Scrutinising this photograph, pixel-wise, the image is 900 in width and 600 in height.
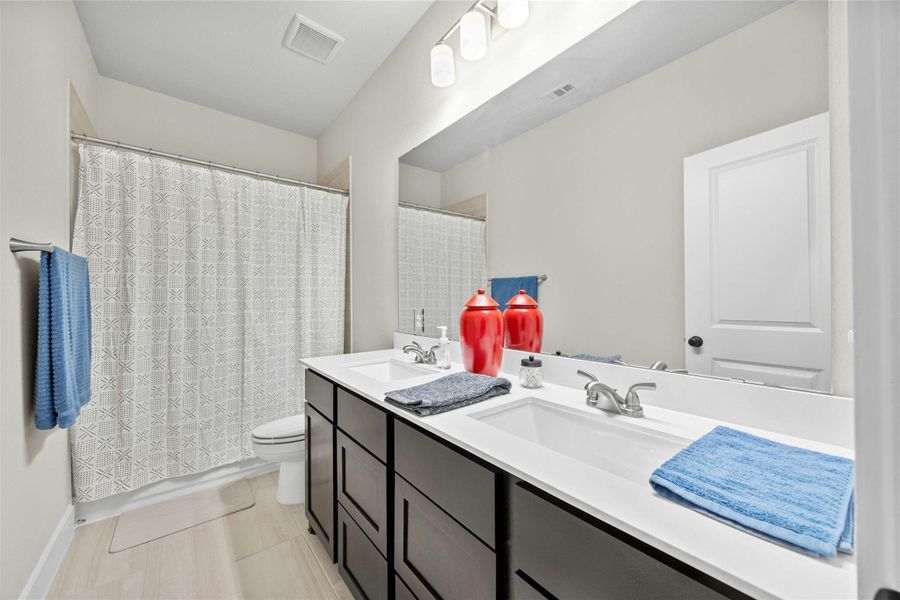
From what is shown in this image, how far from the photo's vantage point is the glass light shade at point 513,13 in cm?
126

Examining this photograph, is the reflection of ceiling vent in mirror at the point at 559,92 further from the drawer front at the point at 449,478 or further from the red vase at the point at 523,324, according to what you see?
the drawer front at the point at 449,478

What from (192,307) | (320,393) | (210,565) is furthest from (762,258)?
(192,307)

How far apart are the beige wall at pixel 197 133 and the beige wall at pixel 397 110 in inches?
13.2

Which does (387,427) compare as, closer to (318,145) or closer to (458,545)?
(458,545)

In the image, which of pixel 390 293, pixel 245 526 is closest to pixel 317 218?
pixel 390 293

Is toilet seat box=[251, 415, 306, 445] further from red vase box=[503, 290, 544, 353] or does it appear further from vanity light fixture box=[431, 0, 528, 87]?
vanity light fixture box=[431, 0, 528, 87]

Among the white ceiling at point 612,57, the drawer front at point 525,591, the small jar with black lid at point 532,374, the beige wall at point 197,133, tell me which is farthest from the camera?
the beige wall at point 197,133

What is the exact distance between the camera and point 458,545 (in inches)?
→ 30.8

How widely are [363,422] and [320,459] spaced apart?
1.72 feet

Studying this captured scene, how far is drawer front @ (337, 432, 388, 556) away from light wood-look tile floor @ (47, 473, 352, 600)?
0.46 meters

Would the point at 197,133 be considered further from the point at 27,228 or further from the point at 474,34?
the point at 474,34

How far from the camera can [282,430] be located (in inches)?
76.9

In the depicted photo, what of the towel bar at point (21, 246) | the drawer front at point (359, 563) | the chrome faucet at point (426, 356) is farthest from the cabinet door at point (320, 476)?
the towel bar at point (21, 246)

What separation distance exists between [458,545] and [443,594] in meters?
0.16
